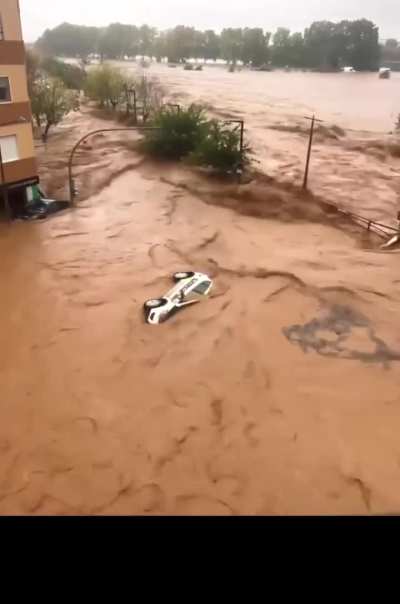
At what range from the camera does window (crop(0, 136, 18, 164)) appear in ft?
13.2

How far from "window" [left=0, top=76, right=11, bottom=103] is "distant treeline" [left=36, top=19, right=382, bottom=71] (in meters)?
2.40

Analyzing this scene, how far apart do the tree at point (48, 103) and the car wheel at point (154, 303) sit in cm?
399

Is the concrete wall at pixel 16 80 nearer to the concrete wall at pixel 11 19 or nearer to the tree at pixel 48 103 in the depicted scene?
the concrete wall at pixel 11 19

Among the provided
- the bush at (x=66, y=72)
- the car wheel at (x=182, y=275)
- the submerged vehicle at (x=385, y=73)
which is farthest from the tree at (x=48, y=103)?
the car wheel at (x=182, y=275)

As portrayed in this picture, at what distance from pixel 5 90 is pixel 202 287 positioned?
2.24 m

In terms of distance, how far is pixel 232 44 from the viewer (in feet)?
17.6

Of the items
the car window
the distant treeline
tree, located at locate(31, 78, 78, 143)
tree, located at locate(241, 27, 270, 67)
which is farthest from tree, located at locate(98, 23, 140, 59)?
the car window

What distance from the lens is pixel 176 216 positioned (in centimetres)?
439

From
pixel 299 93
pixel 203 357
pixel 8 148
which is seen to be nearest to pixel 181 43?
pixel 299 93

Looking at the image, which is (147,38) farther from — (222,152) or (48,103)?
(222,152)

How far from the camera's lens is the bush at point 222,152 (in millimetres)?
5172
